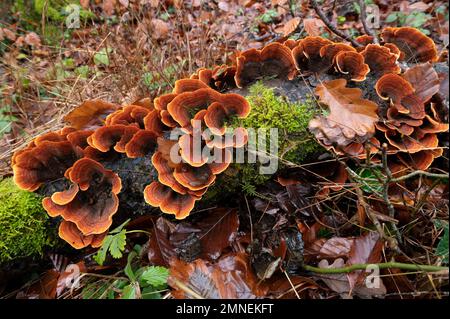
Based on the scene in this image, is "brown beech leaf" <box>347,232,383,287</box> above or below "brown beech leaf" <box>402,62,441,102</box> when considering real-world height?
below

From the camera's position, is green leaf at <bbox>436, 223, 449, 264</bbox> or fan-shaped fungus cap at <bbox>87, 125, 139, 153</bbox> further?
fan-shaped fungus cap at <bbox>87, 125, 139, 153</bbox>

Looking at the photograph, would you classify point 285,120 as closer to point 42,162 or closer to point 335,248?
point 335,248

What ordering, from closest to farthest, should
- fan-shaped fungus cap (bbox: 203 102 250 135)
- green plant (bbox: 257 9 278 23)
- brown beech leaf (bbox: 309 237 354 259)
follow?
brown beech leaf (bbox: 309 237 354 259) → fan-shaped fungus cap (bbox: 203 102 250 135) → green plant (bbox: 257 9 278 23)

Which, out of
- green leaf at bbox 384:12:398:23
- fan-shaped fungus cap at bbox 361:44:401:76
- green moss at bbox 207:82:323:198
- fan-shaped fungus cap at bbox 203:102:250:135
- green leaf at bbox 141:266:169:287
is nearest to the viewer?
green leaf at bbox 141:266:169:287

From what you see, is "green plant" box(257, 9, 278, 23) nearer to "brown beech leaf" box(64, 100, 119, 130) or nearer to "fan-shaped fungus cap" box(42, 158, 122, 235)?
"brown beech leaf" box(64, 100, 119, 130)

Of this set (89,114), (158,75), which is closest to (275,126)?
(89,114)

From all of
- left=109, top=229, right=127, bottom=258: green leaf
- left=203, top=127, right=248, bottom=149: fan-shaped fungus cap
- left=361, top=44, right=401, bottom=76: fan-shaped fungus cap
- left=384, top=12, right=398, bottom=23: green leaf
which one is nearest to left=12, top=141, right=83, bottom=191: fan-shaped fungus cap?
left=109, top=229, right=127, bottom=258: green leaf

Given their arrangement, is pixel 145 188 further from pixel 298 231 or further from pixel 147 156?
pixel 298 231

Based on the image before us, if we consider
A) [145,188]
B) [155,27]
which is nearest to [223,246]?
[145,188]
